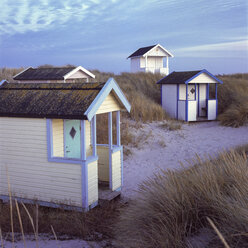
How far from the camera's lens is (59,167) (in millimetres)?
7195

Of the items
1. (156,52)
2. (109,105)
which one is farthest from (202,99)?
(156,52)

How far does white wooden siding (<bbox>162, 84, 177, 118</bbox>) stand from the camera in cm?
2036

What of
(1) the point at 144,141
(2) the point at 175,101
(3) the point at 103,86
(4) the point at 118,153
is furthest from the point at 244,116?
(3) the point at 103,86

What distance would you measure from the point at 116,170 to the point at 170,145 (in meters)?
6.37

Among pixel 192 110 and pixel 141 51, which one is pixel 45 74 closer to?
pixel 192 110

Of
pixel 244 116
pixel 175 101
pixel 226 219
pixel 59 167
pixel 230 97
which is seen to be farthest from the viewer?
pixel 230 97

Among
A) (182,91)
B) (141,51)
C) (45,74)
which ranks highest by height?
(141,51)

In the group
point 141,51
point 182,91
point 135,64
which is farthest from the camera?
point 135,64

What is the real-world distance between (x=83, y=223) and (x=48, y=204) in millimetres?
1659

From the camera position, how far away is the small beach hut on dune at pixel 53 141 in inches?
275

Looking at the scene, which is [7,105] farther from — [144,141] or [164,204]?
[144,141]

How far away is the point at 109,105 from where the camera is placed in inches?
311

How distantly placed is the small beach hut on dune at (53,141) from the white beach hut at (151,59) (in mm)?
30993

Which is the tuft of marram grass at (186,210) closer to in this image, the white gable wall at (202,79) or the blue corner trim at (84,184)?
the blue corner trim at (84,184)
